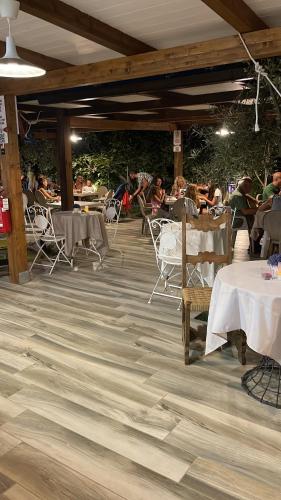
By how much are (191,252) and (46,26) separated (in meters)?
2.51

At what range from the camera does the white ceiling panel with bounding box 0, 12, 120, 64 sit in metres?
3.56

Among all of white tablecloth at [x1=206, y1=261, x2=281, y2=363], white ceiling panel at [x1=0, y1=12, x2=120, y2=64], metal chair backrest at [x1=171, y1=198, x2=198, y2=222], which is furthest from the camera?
metal chair backrest at [x1=171, y1=198, x2=198, y2=222]

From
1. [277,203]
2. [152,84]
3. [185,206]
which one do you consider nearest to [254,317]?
[277,203]

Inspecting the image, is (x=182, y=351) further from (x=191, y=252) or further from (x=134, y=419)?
(x=191, y=252)

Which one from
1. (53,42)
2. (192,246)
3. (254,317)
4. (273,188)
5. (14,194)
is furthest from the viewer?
(273,188)

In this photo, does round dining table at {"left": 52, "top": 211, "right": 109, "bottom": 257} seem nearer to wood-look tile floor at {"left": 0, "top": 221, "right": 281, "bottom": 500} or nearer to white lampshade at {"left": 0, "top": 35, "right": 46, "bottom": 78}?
wood-look tile floor at {"left": 0, "top": 221, "right": 281, "bottom": 500}

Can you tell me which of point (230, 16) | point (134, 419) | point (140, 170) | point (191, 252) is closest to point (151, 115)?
point (140, 170)

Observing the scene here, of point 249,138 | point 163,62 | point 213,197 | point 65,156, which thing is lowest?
point 213,197

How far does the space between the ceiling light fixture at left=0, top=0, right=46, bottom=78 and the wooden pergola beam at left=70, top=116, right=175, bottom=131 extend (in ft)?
22.5

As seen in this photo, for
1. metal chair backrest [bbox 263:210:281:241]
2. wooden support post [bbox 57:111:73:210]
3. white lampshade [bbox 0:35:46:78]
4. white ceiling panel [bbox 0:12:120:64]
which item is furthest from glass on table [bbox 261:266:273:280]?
wooden support post [bbox 57:111:73:210]

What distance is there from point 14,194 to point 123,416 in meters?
3.43

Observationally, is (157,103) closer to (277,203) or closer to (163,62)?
(277,203)

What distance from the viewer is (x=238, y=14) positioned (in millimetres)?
2951

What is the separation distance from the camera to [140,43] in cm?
384
